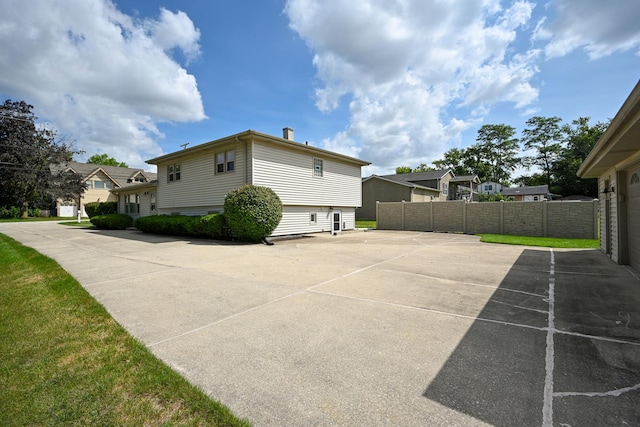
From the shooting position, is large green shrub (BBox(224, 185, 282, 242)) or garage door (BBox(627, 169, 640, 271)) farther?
large green shrub (BBox(224, 185, 282, 242))

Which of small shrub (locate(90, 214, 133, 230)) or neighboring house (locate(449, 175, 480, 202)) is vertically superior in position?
neighboring house (locate(449, 175, 480, 202))

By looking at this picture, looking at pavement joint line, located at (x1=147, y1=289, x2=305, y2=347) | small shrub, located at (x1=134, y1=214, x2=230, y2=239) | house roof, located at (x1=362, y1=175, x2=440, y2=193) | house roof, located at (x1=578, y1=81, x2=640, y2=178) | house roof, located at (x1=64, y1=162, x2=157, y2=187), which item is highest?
house roof, located at (x1=64, y1=162, x2=157, y2=187)

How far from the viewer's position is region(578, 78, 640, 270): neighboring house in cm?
512

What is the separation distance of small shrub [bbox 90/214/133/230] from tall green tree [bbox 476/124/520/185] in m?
60.6

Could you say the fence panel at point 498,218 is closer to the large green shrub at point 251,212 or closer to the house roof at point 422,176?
the large green shrub at point 251,212

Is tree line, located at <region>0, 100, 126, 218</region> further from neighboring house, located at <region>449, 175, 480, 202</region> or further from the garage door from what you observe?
neighboring house, located at <region>449, 175, 480, 202</region>

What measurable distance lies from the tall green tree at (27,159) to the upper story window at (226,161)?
3270cm

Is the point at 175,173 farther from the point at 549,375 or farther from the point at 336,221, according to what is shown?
the point at 549,375

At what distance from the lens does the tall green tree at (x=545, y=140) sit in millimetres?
51500

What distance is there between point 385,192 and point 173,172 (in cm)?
1938

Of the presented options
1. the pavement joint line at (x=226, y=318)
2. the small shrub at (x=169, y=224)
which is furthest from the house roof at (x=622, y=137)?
the small shrub at (x=169, y=224)

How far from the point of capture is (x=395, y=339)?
3342mm

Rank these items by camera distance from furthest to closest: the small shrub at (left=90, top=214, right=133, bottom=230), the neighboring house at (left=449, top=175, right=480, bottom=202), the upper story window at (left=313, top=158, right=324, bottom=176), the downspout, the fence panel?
the neighboring house at (left=449, top=175, right=480, bottom=202) → the small shrub at (left=90, top=214, right=133, bottom=230) → the upper story window at (left=313, top=158, right=324, bottom=176) → the fence panel → the downspout

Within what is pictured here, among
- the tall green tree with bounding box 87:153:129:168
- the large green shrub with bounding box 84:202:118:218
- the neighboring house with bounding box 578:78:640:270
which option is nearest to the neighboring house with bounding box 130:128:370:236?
the large green shrub with bounding box 84:202:118:218
